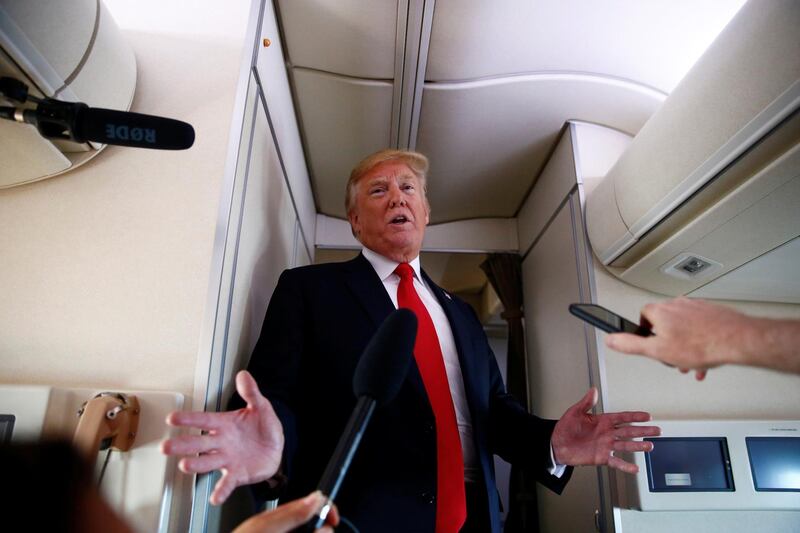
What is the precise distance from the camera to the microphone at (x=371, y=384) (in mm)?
509

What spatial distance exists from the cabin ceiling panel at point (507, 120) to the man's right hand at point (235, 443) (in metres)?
1.45

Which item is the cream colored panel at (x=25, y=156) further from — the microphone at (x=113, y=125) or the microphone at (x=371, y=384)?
the microphone at (x=371, y=384)

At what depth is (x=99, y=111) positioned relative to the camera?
70cm

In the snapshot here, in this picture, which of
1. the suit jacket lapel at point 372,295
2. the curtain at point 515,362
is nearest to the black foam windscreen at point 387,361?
the suit jacket lapel at point 372,295

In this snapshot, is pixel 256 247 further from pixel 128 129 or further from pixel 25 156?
pixel 128 129

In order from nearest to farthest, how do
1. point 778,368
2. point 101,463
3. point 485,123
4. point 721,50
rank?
point 778,368, point 101,463, point 721,50, point 485,123

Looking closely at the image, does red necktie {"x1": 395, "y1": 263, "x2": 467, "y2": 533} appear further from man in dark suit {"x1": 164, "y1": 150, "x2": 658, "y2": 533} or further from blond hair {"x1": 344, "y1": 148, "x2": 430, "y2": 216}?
blond hair {"x1": 344, "y1": 148, "x2": 430, "y2": 216}

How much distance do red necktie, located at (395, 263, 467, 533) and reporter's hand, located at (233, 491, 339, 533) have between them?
0.56 metres

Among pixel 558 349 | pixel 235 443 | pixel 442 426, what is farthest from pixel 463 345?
pixel 558 349

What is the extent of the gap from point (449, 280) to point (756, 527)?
2739 millimetres

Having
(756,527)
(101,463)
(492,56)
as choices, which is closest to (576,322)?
(756,527)

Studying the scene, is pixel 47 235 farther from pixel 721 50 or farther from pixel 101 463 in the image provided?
pixel 721 50

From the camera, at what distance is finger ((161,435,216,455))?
0.67 meters

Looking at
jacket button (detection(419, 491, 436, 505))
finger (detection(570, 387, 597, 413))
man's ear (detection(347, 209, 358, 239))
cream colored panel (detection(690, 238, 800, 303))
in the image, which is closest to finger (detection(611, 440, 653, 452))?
finger (detection(570, 387, 597, 413))
